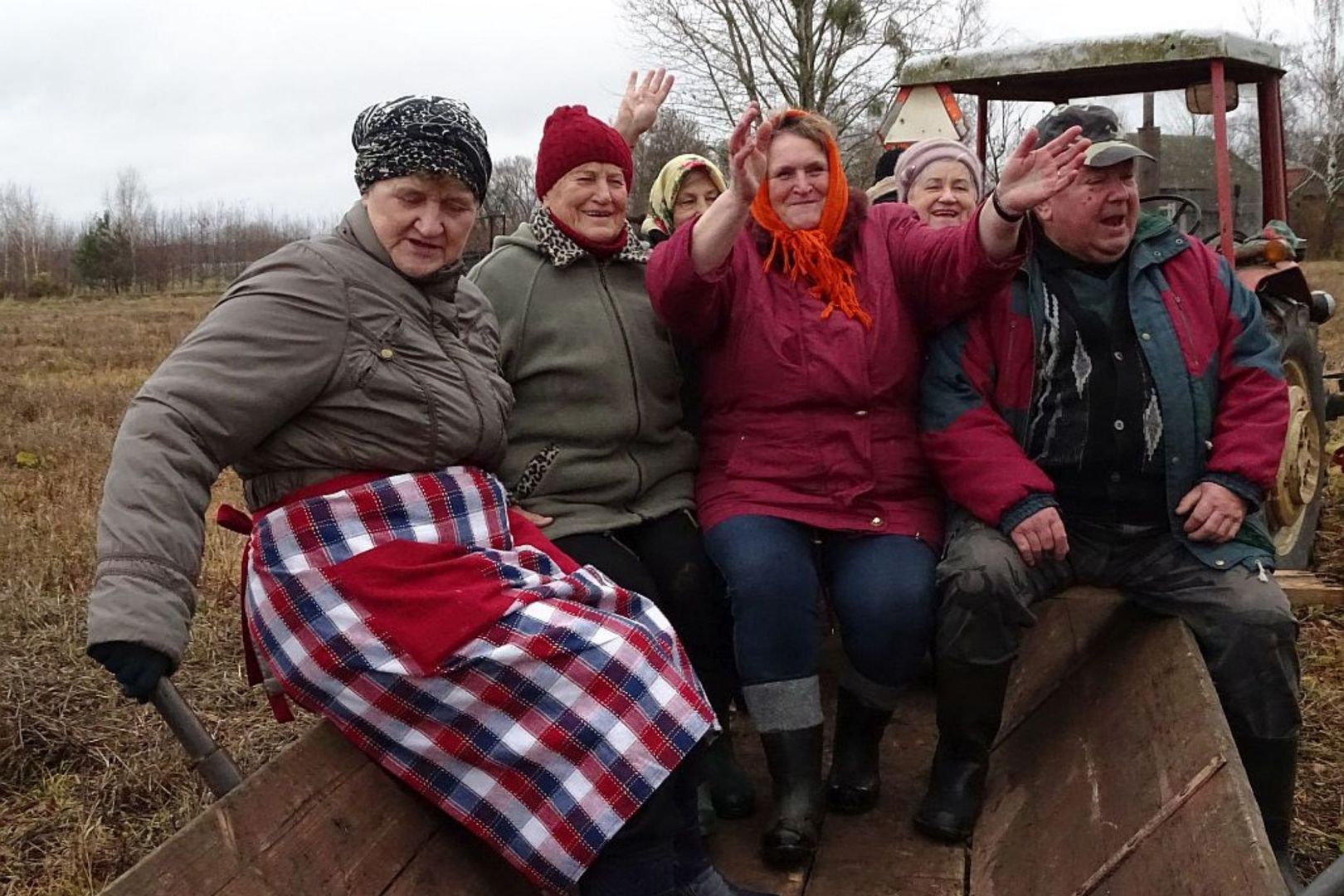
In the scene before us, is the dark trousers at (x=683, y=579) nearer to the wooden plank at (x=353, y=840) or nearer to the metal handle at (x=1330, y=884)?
the wooden plank at (x=353, y=840)

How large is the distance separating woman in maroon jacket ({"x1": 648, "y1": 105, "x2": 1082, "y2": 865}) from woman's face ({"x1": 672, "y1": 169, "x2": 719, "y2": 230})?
0.78 meters

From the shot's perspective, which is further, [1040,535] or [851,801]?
[851,801]

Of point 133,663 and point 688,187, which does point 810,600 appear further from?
point 688,187

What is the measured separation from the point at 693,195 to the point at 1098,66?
182 centimetres

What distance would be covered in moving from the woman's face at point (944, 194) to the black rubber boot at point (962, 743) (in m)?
1.20

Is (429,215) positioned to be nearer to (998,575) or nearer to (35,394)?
(998,575)

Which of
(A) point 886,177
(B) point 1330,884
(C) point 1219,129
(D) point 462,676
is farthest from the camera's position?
(A) point 886,177

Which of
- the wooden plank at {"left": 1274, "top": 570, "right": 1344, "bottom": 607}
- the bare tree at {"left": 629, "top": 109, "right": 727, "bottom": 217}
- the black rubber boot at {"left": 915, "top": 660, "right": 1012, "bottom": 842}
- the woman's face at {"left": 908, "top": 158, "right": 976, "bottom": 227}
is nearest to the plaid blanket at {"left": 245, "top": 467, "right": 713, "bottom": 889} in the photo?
the black rubber boot at {"left": 915, "top": 660, "right": 1012, "bottom": 842}

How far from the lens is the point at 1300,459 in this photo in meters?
3.98

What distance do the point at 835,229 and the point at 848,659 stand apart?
88 cm

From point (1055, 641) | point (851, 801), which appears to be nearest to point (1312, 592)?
point (1055, 641)

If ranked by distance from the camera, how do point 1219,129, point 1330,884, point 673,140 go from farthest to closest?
1. point 673,140
2. point 1219,129
3. point 1330,884

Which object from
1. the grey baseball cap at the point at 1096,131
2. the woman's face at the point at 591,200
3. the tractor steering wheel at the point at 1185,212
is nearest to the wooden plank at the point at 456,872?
the woman's face at the point at 591,200

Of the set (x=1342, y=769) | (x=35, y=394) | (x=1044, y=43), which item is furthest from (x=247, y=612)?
(x=35, y=394)
